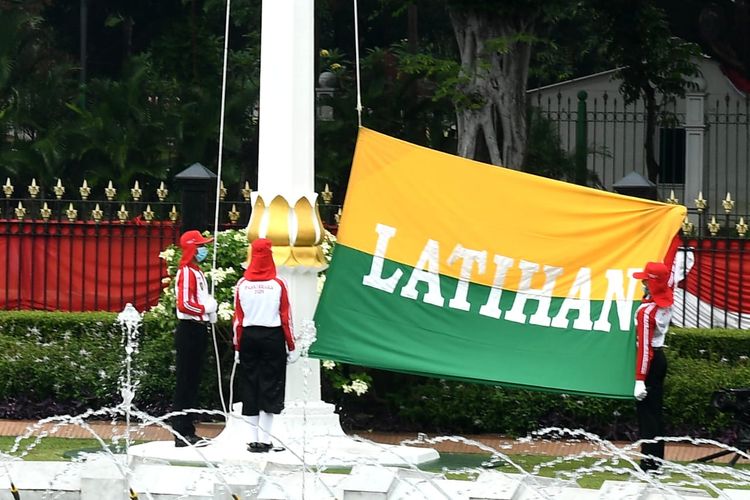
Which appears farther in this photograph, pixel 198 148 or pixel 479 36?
pixel 198 148

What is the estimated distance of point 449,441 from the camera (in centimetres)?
1455

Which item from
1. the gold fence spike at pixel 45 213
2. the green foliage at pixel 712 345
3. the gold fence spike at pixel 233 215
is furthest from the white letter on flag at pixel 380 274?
the gold fence spike at pixel 45 213

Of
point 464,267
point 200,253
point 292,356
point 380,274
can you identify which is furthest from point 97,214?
point 464,267

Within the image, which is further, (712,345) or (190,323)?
(712,345)

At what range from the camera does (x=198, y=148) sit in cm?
2389

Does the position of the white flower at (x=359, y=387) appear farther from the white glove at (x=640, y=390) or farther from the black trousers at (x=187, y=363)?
the white glove at (x=640, y=390)

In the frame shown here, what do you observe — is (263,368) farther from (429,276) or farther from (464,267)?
(464,267)

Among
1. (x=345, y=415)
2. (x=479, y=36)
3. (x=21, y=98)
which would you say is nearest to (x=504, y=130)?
(x=479, y=36)

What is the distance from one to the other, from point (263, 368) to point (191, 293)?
36.9 inches

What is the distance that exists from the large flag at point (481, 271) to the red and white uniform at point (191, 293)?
0.94 meters

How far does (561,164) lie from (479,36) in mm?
7253

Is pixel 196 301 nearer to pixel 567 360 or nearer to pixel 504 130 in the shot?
pixel 567 360

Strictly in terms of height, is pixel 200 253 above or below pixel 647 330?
above

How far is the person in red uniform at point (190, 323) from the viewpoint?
40.9 feet
